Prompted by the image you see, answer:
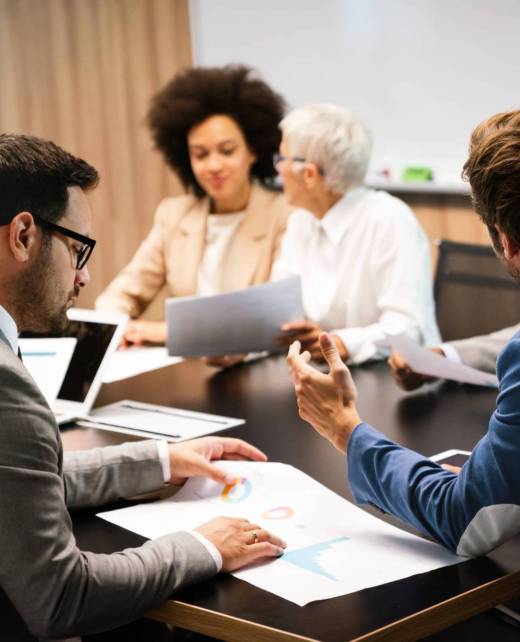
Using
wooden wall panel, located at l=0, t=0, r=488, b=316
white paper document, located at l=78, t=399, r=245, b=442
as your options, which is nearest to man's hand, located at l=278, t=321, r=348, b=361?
white paper document, located at l=78, t=399, r=245, b=442

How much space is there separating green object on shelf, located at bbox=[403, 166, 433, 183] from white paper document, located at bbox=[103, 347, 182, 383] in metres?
1.53

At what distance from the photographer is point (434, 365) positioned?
2277 millimetres

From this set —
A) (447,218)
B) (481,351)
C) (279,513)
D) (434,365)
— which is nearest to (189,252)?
(447,218)

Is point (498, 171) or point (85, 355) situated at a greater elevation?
point (498, 171)

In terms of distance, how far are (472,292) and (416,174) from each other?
3.16 feet

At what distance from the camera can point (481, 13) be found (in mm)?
3717

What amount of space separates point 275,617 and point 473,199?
65 centimetres

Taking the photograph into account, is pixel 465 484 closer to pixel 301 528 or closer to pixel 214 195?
pixel 301 528

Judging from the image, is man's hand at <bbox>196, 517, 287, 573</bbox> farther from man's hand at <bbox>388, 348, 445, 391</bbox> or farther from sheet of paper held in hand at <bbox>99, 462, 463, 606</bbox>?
man's hand at <bbox>388, 348, 445, 391</bbox>

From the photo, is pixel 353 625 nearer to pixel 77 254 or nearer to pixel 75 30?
pixel 77 254

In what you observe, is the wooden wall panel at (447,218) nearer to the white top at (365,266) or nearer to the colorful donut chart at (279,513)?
the white top at (365,266)

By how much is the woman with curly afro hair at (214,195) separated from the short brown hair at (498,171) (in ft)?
7.19

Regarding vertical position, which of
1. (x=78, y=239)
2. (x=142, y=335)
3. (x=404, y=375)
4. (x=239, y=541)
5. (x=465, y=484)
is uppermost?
(x=78, y=239)

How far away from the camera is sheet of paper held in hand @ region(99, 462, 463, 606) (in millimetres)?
1397
